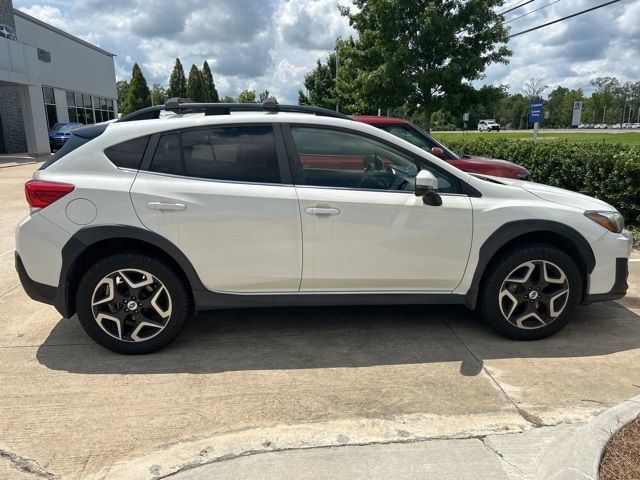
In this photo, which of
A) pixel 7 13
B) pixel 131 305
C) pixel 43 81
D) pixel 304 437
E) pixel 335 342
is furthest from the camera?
pixel 43 81

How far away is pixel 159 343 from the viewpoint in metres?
3.73

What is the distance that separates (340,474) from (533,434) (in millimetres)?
1141

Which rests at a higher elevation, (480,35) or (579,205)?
(480,35)

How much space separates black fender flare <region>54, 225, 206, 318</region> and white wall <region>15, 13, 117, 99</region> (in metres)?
26.8

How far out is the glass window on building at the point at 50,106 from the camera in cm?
2881

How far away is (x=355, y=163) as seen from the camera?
382 centimetres

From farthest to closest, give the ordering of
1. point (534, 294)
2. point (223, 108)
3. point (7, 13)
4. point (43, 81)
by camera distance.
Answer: point (43, 81) < point (7, 13) < point (223, 108) < point (534, 294)

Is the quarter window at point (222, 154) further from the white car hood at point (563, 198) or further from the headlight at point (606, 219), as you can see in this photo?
the headlight at point (606, 219)

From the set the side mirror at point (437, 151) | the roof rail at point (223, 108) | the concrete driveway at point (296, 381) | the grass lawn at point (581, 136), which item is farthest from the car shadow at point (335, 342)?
the grass lawn at point (581, 136)

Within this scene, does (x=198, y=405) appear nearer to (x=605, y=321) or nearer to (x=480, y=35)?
(x=605, y=321)

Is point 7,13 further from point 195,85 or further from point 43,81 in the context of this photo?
point 195,85

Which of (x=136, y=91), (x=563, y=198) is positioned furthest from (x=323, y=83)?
(x=563, y=198)

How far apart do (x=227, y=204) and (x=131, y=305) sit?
1002 millimetres

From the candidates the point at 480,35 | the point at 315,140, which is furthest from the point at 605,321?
the point at 480,35
